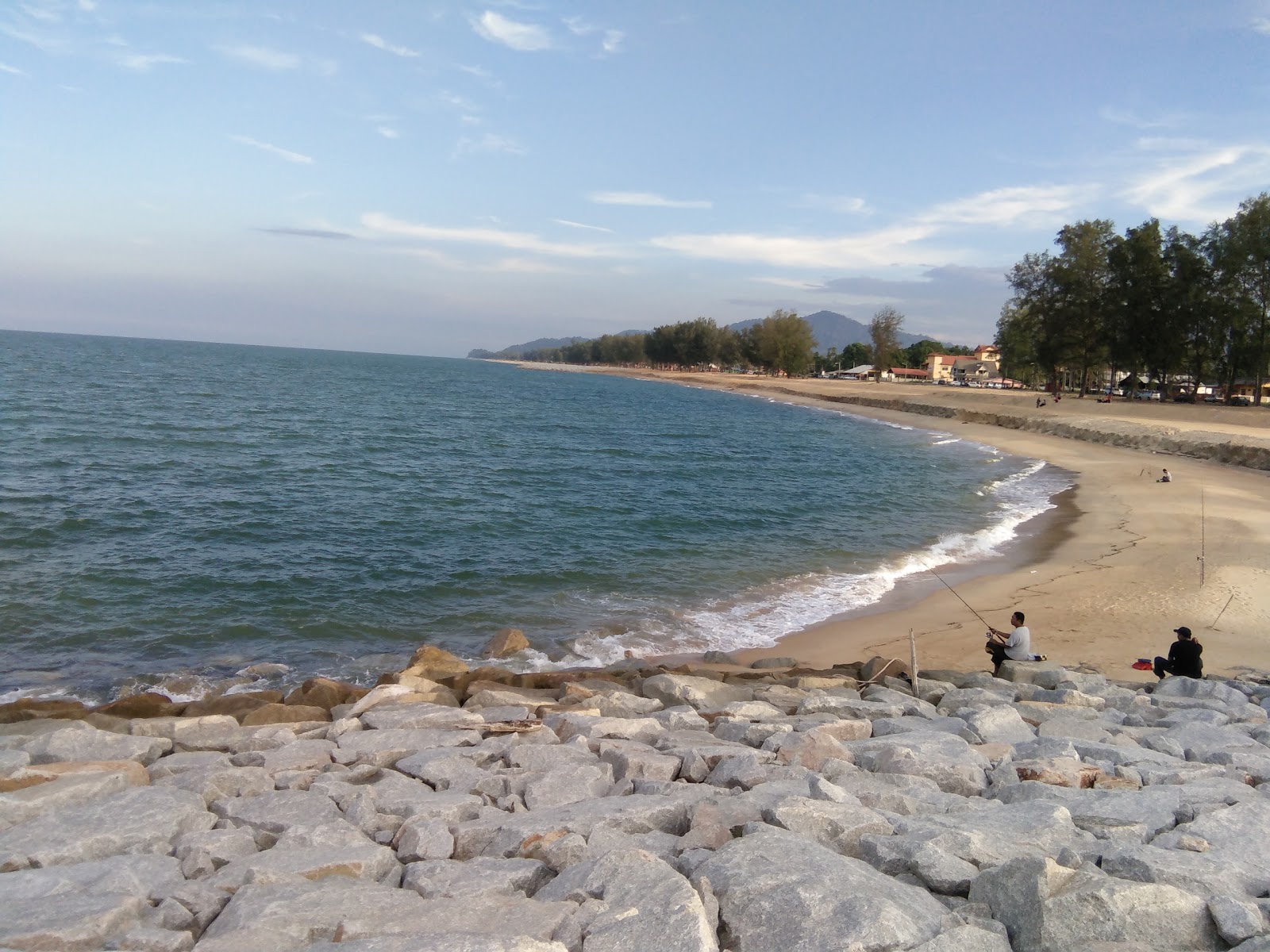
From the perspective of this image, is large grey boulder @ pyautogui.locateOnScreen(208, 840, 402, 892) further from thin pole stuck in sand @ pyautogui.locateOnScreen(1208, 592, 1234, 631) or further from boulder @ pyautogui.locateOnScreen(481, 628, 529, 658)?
thin pole stuck in sand @ pyautogui.locateOnScreen(1208, 592, 1234, 631)

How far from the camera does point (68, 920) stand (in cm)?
428

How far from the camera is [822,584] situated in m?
17.6

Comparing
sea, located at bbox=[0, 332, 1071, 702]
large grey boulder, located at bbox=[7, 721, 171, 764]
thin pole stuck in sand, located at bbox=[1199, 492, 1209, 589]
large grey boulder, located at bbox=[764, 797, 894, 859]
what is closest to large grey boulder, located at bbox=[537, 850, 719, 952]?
large grey boulder, located at bbox=[764, 797, 894, 859]

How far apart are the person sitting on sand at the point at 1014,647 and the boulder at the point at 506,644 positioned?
6989 mm

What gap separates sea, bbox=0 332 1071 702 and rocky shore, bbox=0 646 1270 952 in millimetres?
3921

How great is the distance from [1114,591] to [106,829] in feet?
55.1

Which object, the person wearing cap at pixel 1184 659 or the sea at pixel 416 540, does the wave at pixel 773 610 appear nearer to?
the sea at pixel 416 540

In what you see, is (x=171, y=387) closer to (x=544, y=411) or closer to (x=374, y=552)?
(x=544, y=411)

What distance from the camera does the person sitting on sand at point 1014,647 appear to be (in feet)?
38.1

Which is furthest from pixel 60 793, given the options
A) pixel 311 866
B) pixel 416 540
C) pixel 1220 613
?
pixel 1220 613

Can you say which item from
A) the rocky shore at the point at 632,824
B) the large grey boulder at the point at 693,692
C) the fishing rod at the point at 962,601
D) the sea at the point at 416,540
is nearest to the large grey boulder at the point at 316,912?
the rocky shore at the point at 632,824

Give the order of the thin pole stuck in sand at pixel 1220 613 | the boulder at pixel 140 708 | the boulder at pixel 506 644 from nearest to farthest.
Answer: the boulder at pixel 140 708 < the boulder at pixel 506 644 < the thin pole stuck in sand at pixel 1220 613

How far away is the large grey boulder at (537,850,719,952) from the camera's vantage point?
4004 mm

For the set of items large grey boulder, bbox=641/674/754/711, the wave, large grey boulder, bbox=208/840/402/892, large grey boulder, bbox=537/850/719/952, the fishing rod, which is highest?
large grey boulder, bbox=537/850/719/952
